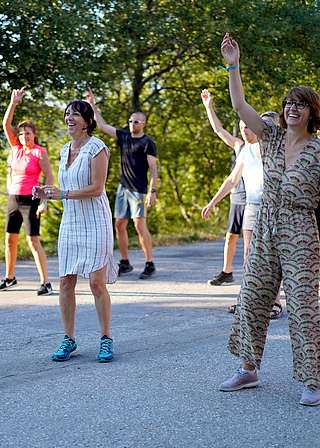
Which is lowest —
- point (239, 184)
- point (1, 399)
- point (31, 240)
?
point (1, 399)

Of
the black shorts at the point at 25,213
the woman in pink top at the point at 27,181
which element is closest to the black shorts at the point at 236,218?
the woman in pink top at the point at 27,181

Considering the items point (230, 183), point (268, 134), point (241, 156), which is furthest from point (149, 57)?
point (268, 134)

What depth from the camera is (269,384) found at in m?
5.91

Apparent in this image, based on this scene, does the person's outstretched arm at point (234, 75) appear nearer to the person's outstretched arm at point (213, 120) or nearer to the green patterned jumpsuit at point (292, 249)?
the green patterned jumpsuit at point (292, 249)

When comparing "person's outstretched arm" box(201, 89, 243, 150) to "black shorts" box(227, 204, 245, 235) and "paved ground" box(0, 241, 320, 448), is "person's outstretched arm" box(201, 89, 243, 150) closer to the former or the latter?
"black shorts" box(227, 204, 245, 235)

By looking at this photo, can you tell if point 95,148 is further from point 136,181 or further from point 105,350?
point 136,181

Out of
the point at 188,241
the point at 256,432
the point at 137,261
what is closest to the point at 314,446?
the point at 256,432

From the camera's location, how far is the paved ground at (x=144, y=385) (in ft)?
15.8

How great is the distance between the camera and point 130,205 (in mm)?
11062

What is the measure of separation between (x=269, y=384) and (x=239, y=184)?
3928 mm

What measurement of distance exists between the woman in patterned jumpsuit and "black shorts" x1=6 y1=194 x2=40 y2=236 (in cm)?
459

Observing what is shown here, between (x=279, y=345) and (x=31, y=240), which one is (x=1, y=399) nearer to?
(x=279, y=345)

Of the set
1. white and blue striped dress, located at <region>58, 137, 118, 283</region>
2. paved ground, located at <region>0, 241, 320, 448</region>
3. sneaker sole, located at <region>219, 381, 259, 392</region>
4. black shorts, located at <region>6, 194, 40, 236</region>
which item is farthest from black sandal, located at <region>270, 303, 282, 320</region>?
black shorts, located at <region>6, 194, 40, 236</region>

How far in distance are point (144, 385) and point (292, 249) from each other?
1318mm
